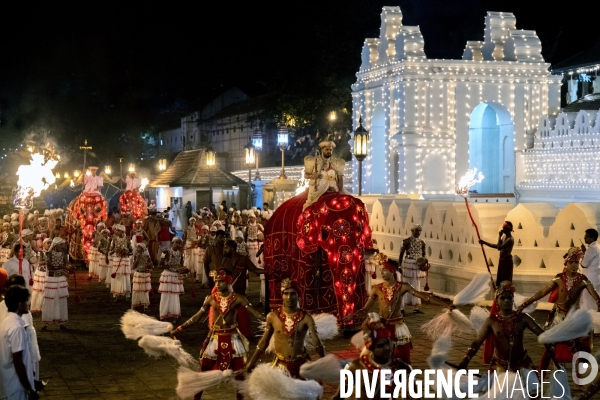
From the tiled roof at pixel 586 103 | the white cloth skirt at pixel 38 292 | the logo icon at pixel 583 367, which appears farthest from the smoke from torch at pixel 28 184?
the tiled roof at pixel 586 103

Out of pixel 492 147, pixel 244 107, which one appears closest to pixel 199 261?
pixel 492 147

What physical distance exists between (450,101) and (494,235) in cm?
1456

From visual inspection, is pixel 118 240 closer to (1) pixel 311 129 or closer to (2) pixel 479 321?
(2) pixel 479 321

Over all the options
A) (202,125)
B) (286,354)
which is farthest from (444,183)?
(202,125)

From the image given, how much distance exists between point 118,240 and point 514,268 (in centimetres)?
885

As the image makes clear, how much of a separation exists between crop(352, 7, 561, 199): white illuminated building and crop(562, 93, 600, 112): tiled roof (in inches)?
28.8

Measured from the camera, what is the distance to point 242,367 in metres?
9.91

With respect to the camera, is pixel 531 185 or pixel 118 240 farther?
pixel 531 185

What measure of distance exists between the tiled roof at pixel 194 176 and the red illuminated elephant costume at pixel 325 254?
26495mm

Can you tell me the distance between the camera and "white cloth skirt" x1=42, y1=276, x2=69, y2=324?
15570 millimetres

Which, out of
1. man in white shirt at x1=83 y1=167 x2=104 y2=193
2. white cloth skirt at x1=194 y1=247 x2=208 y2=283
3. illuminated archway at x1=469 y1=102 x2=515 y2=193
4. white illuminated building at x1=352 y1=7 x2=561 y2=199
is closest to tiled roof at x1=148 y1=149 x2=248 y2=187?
white illuminated building at x1=352 y1=7 x2=561 y2=199

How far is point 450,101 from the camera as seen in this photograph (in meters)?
32.3

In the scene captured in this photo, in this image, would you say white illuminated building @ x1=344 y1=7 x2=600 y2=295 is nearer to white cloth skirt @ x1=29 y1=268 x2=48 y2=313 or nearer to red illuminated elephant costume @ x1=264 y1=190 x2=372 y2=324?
white cloth skirt @ x1=29 y1=268 x2=48 y2=313

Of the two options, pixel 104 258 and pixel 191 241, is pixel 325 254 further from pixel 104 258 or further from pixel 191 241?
pixel 191 241
